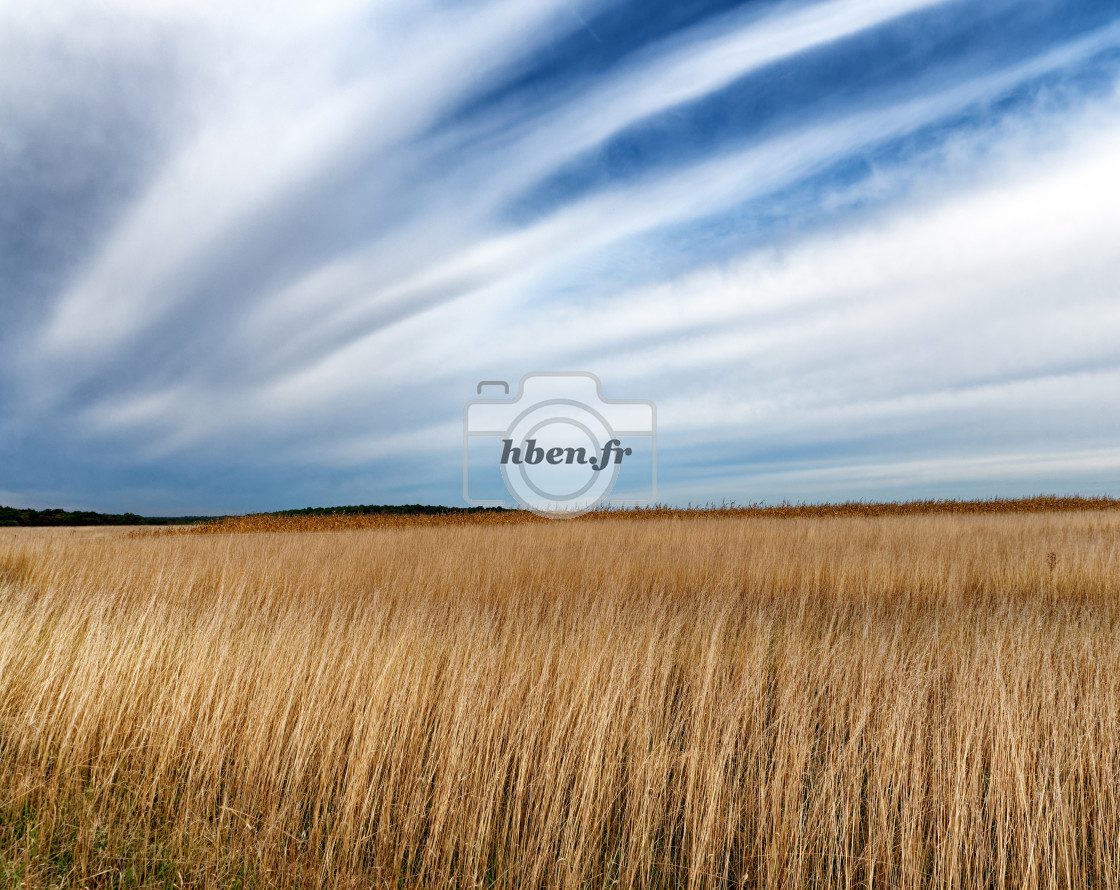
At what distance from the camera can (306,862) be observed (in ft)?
10.6

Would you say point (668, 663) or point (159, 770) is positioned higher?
point (668, 663)

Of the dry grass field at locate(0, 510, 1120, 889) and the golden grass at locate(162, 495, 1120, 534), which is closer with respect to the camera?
the dry grass field at locate(0, 510, 1120, 889)

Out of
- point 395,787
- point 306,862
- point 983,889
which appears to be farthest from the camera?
point 395,787

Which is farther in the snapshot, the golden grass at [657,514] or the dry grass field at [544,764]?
the golden grass at [657,514]

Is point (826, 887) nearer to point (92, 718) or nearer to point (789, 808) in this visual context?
point (789, 808)

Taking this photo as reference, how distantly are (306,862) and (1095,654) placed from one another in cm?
680

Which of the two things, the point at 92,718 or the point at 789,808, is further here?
the point at 92,718

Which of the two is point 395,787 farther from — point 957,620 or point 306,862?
point 957,620

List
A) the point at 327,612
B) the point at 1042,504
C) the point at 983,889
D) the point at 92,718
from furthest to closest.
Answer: the point at 1042,504
the point at 327,612
the point at 92,718
the point at 983,889

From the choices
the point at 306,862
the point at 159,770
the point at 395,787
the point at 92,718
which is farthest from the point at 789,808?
the point at 92,718

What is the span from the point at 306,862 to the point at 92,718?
→ 2445 millimetres

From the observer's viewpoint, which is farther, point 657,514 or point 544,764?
point 657,514

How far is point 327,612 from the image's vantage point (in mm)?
8797

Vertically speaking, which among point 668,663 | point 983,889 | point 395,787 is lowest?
point 983,889
